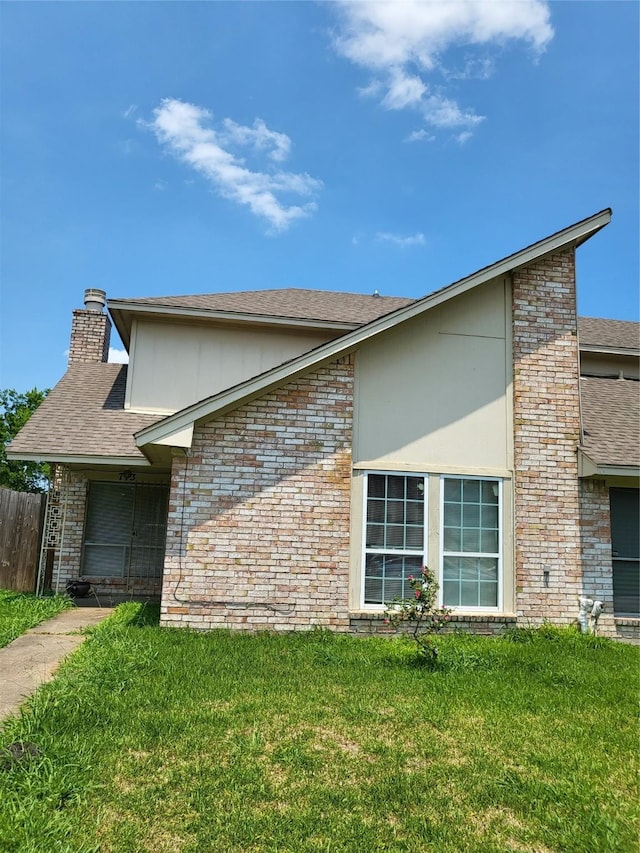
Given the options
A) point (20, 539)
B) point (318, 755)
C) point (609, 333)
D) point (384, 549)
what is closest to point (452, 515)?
point (384, 549)

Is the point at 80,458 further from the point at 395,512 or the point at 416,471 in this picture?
the point at 416,471

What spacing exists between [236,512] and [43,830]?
516 cm

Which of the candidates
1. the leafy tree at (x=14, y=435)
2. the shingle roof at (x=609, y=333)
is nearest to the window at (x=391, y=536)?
the shingle roof at (x=609, y=333)

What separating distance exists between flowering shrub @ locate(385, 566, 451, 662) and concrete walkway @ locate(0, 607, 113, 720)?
395cm

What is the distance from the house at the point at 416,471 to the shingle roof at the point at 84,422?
3.6 inches

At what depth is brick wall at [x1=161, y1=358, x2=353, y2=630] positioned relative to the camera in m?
8.34

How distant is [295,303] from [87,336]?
520 centimetres

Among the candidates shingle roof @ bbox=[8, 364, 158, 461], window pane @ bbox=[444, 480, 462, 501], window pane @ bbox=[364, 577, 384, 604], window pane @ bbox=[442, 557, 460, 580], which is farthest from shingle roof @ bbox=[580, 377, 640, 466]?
shingle roof @ bbox=[8, 364, 158, 461]

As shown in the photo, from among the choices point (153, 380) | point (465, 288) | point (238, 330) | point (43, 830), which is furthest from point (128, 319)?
point (43, 830)

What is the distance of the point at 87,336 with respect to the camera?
15.3 metres

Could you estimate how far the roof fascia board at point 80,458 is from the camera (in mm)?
10516

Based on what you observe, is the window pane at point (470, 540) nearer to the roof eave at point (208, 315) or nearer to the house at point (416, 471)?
the house at point (416, 471)

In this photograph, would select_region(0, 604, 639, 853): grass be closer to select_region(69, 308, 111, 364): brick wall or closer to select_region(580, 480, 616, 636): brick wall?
select_region(580, 480, 616, 636): brick wall

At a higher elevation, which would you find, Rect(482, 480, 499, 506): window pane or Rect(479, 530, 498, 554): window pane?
Rect(482, 480, 499, 506): window pane
